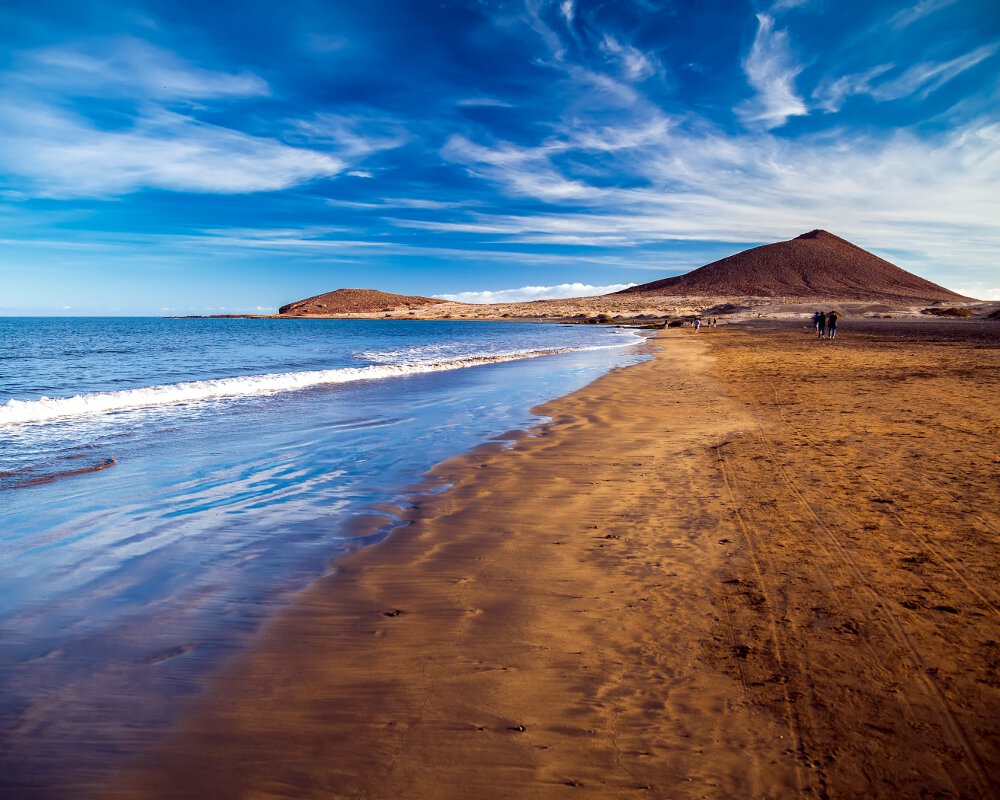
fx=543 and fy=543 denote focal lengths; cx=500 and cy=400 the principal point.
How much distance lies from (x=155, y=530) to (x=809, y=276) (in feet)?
565

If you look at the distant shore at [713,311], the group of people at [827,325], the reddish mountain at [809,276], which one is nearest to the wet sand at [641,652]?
the group of people at [827,325]

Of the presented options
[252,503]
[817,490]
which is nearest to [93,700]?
[252,503]

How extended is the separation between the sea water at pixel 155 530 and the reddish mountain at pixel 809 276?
143827 millimetres

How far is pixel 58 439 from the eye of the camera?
9992 mm

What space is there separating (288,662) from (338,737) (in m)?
0.82

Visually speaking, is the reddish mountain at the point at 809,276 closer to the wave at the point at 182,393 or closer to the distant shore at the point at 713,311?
the distant shore at the point at 713,311

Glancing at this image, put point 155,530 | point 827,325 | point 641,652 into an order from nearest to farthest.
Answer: point 641,652, point 155,530, point 827,325

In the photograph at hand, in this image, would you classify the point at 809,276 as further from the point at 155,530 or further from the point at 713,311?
the point at 155,530

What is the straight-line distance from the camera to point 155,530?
5570 millimetres

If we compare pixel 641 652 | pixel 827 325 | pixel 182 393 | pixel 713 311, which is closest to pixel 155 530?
pixel 641 652

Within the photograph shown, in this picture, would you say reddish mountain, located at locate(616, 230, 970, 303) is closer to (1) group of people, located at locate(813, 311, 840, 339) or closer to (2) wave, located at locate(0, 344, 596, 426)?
(1) group of people, located at locate(813, 311, 840, 339)

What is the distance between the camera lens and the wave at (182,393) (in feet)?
41.6

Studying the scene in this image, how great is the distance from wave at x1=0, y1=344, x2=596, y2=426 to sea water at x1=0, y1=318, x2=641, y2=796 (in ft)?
0.40

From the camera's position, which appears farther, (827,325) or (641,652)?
(827,325)
